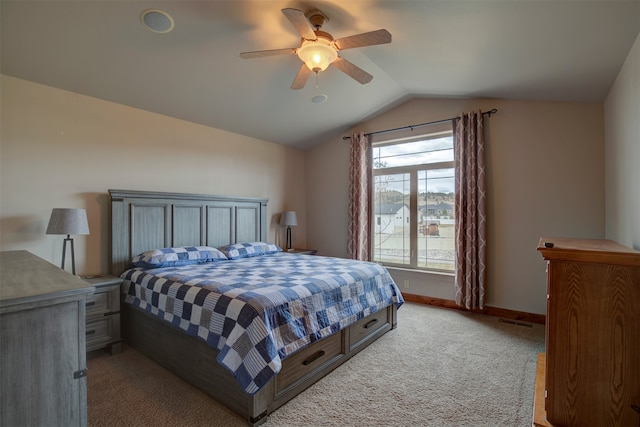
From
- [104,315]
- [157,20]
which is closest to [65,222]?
[104,315]

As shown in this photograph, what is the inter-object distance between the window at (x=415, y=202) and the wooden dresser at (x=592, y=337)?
8.42ft

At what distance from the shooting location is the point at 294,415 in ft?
6.39

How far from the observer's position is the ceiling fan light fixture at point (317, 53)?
2.22 meters

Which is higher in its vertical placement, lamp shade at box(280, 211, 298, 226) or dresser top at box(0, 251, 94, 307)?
lamp shade at box(280, 211, 298, 226)

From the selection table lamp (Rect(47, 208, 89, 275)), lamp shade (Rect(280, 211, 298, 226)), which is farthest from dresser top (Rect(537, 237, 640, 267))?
lamp shade (Rect(280, 211, 298, 226))

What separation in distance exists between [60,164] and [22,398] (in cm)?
256

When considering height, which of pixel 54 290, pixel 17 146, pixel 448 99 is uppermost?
pixel 448 99

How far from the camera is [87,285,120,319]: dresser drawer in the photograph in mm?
2670

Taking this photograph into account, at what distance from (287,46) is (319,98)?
42.7 inches

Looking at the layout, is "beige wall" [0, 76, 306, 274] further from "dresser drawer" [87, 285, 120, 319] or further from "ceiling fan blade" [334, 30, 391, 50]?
"ceiling fan blade" [334, 30, 391, 50]

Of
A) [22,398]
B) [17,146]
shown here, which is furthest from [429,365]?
[17,146]

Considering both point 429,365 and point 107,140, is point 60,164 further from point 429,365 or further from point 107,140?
point 429,365

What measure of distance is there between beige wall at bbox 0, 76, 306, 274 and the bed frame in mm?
195

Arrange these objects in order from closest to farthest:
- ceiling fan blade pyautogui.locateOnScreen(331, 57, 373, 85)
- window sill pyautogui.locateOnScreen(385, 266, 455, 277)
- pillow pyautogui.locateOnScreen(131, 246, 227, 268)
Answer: ceiling fan blade pyautogui.locateOnScreen(331, 57, 373, 85) < pillow pyautogui.locateOnScreen(131, 246, 227, 268) < window sill pyautogui.locateOnScreen(385, 266, 455, 277)
